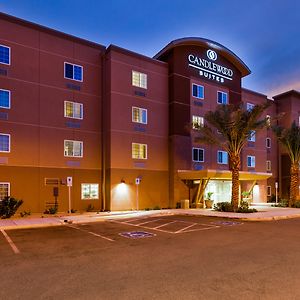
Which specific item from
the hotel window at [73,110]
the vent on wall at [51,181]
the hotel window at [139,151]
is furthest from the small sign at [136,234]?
the hotel window at [73,110]

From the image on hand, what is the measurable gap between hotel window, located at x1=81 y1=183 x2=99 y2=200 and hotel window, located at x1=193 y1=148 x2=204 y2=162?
987 centimetres

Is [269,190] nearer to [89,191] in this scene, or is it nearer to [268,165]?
[268,165]

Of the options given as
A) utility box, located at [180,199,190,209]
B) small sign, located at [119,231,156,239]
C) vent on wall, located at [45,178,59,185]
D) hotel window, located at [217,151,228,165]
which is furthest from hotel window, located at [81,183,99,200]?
hotel window, located at [217,151,228,165]

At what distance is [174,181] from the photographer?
97.9 ft

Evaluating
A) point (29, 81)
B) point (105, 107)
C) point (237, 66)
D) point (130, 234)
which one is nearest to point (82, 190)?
point (105, 107)

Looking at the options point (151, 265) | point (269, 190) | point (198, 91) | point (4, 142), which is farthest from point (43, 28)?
point (269, 190)

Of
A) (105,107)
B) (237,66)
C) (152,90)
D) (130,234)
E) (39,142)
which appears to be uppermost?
(237,66)

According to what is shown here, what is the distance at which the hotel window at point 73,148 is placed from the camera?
25.8 metres

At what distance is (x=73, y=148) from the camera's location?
1030 inches

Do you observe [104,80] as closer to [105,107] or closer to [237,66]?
[105,107]

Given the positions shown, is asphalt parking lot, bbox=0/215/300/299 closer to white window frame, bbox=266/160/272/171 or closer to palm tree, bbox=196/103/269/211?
palm tree, bbox=196/103/269/211

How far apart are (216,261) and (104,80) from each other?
847 inches

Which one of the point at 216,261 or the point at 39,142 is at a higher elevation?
the point at 39,142

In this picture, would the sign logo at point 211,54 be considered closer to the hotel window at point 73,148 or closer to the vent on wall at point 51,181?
the hotel window at point 73,148
